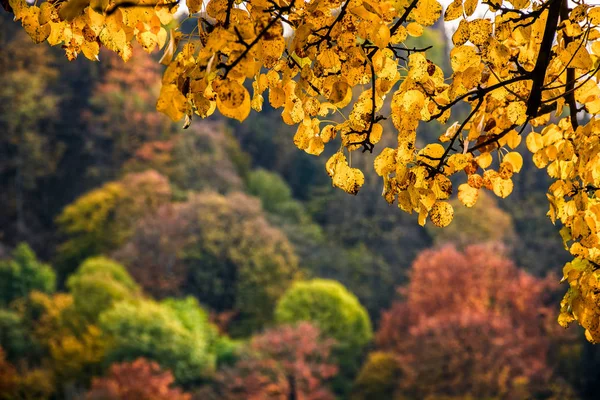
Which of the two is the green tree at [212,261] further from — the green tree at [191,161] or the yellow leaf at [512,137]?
the yellow leaf at [512,137]

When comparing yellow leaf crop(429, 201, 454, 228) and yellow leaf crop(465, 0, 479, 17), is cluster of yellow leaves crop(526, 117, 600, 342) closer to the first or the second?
yellow leaf crop(429, 201, 454, 228)

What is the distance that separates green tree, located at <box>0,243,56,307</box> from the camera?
15898 millimetres

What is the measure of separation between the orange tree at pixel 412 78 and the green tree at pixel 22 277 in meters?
15.7

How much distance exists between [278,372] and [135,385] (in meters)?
→ 2.59

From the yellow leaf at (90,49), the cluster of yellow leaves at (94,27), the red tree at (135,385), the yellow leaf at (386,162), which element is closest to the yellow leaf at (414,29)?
the yellow leaf at (386,162)

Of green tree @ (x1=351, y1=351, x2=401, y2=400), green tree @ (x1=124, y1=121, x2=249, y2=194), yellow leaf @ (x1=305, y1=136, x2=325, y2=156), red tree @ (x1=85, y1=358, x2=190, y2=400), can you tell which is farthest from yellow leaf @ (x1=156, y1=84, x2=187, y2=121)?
green tree @ (x1=124, y1=121, x2=249, y2=194)

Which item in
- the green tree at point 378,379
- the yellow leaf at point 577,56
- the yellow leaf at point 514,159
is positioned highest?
the yellow leaf at point 577,56

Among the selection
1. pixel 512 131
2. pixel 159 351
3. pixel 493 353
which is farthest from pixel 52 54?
pixel 512 131

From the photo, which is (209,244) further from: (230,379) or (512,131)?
(512,131)

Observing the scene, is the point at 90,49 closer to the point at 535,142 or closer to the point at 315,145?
the point at 315,145

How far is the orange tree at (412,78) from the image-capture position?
1242 mm

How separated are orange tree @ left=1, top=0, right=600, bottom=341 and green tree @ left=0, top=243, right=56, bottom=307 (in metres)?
15.7

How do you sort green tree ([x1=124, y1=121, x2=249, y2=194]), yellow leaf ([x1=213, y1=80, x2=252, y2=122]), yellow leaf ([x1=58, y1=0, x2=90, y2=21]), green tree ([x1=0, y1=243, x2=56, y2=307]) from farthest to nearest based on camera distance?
green tree ([x1=124, y1=121, x2=249, y2=194]) < green tree ([x1=0, y1=243, x2=56, y2=307]) < yellow leaf ([x1=213, y1=80, x2=252, y2=122]) < yellow leaf ([x1=58, y1=0, x2=90, y2=21])

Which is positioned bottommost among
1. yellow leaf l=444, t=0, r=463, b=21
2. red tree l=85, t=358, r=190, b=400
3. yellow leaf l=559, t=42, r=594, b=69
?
red tree l=85, t=358, r=190, b=400
